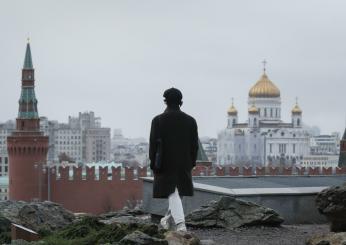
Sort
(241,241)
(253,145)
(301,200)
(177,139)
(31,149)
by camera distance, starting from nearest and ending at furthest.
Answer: (177,139)
(241,241)
(301,200)
(31,149)
(253,145)

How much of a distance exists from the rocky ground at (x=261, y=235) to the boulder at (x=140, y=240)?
1.26 m

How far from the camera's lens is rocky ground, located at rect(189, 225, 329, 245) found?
10.1 metres

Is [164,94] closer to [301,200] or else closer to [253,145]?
[301,200]

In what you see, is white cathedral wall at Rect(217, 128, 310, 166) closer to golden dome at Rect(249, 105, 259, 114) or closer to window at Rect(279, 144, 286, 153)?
window at Rect(279, 144, 286, 153)

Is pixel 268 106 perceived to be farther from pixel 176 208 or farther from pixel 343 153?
pixel 176 208

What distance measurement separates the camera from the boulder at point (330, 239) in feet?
29.5

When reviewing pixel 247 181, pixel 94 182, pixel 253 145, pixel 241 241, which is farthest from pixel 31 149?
pixel 253 145

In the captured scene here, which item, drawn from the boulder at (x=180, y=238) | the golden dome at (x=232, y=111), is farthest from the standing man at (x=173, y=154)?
the golden dome at (x=232, y=111)

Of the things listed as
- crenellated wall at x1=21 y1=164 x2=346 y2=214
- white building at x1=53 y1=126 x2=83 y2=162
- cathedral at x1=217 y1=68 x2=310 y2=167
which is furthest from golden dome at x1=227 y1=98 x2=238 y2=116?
crenellated wall at x1=21 y1=164 x2=346 y2=214

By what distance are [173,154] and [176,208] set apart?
424 mm

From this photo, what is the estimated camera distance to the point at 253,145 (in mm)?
148125

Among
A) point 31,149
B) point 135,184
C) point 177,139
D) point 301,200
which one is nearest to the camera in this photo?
point 177,139

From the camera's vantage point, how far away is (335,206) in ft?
32.0

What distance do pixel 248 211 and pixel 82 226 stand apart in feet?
7.11
